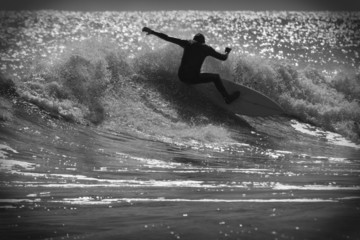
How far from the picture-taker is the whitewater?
5379 millimetres

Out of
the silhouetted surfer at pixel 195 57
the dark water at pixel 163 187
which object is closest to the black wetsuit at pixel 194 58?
the silhouetted surfer at pixel 195 57

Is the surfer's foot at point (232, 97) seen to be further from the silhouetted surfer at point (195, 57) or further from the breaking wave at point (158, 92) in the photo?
the silhouetted surfer at point (195, 57)

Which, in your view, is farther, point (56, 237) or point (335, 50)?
point (335, 50)

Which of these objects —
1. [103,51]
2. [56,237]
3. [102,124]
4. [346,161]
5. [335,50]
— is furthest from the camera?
[335,50]

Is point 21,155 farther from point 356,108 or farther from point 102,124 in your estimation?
point 356,108

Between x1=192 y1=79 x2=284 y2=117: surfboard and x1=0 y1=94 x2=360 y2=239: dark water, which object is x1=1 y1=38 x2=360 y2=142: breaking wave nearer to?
x1=192 y1=79 x2=284 y2=117: surfboard

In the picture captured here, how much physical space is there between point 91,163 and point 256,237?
3368 mm

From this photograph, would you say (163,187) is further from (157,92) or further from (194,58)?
(157,92)

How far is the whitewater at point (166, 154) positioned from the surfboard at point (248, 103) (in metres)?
0.20

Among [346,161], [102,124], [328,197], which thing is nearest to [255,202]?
[328,197]

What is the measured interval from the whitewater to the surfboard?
20 cm

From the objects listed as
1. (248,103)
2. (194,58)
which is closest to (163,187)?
(194,58)

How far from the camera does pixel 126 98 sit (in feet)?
40.0

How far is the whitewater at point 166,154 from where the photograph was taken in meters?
5.38
